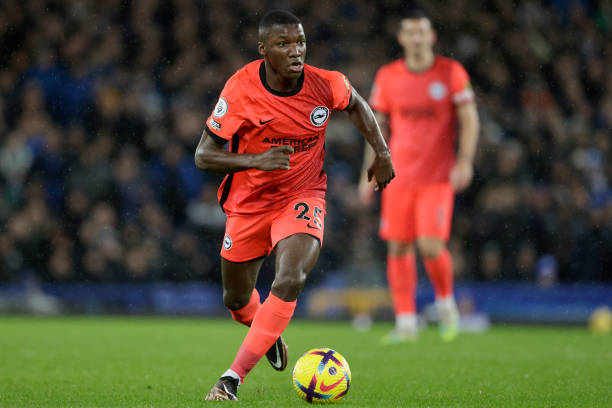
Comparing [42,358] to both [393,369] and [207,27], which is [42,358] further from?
[207,27]

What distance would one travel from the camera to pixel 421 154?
9.12m

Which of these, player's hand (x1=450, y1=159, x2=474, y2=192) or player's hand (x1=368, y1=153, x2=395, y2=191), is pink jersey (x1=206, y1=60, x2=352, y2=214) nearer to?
player's hand (x1=368, y1=153, x2=395, y2=191)

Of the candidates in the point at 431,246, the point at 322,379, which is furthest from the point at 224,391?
the point at 431,246

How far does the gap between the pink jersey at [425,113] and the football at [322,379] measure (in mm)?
4469

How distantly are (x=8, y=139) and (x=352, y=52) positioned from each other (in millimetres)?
6544

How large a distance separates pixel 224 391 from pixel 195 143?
36.2 ft

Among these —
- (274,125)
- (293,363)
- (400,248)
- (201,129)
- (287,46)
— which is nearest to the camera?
(287,46)

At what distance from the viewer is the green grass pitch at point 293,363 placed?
16.5 feet

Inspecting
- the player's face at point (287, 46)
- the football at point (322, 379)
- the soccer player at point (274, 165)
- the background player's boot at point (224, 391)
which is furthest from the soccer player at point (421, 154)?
the background player's boot at point (224, 391)

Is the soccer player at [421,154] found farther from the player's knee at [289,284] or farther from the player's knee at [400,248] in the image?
the player's knee at [289,284]

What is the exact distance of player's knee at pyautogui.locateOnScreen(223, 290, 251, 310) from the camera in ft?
19.4

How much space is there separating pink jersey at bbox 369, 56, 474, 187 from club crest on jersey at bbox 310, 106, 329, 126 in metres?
3.78

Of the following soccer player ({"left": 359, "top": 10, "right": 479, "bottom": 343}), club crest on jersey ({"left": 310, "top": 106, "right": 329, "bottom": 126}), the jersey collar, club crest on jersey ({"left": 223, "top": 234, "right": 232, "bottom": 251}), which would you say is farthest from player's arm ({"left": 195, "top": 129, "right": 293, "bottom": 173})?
soccer player ({"left": 359, "top": 10, "right": 479, "bottom": 343})

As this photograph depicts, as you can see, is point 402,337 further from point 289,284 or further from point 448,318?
point 289,284
